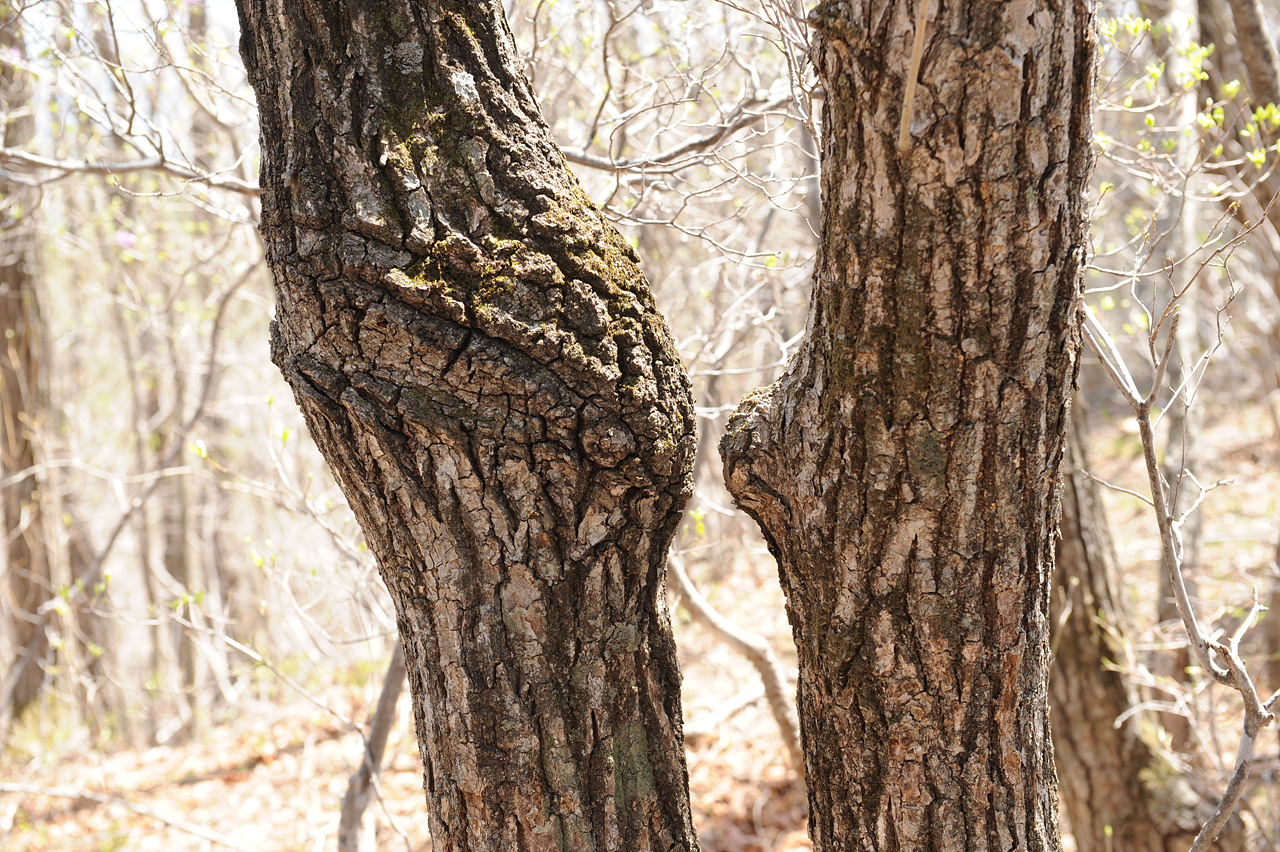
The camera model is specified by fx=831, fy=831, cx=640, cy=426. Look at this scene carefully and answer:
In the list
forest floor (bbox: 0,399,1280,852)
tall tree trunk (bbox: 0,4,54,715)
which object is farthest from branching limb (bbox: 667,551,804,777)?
tall tree trunk (bbox: 0,4,54,715)

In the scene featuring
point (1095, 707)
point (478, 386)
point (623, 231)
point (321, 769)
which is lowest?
point (321, 769)

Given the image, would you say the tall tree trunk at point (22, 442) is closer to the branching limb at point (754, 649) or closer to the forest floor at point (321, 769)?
the forest floor at point (321, 769)

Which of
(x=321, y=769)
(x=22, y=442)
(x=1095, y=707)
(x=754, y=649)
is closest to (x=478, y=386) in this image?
(x=754, y=649)

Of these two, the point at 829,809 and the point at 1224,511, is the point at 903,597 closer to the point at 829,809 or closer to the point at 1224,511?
the point at 829,809

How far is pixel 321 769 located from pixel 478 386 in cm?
487

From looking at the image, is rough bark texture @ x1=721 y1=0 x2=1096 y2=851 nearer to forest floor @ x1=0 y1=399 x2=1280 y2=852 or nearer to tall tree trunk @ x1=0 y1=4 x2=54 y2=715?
forest floor @ x1=0 y1=399 x2=1280 y2=852

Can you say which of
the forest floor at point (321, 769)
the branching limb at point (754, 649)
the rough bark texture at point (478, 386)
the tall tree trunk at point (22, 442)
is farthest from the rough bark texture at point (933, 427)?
the tall tree trunk at point (22, 442)

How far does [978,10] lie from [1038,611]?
1.04 m

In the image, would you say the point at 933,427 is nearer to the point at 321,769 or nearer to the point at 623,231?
the point at 623,231

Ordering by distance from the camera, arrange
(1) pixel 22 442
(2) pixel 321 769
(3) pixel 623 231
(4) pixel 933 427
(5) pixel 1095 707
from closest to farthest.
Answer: (4) pixel 933 427, (5) pixel 1095 707, (3) pixel 623 231, (2) pixel 321 769, (1) pixel 22 442

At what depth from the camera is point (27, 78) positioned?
4848 millimetres

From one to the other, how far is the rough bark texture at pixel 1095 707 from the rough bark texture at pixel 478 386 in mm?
2401

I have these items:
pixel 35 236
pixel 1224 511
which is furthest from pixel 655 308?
pixel 1224 511

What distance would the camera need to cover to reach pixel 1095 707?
3.39 meters
